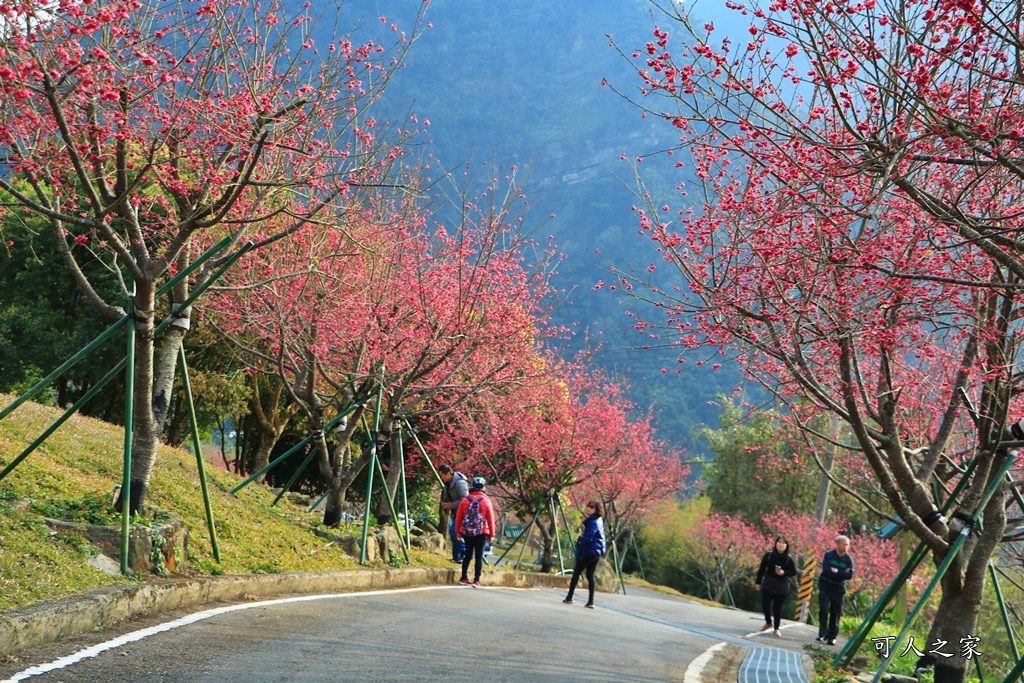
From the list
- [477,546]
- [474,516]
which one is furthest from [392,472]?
[474,516]

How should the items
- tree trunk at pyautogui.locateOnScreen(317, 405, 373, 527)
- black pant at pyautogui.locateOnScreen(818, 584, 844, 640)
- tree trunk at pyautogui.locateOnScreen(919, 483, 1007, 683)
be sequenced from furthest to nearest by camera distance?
tree trunk at pyautogui.locateOnScreen(317, 405, 373, 527) → black pant at pyautogui.locateOnScreen(818, 584, 844, 640) → tree trunk at pyautogui.locateOnScreen(919, 483, 1007, 683)

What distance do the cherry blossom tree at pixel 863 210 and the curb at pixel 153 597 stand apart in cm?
507

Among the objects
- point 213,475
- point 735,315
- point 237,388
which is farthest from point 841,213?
point 237,388

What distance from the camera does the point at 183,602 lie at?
8.95 m

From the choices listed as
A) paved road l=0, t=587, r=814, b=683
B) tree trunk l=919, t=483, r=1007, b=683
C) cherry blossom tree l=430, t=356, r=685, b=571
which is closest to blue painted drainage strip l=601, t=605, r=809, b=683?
paved road l=0, t=587, r=814, b=683

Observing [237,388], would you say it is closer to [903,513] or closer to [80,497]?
[80,497]

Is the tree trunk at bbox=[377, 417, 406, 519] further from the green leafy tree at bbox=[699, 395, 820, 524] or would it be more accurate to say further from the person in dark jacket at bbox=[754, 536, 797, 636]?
the green leafy tree at bbox=[699, 395, 820, 524]

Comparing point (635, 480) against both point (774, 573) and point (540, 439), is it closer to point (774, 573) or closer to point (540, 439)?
point (540, 439)

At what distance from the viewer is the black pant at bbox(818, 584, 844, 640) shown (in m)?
16.7

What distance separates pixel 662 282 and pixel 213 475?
166 metres

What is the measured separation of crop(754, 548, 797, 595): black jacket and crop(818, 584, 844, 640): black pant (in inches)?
24.5

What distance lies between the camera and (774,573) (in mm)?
18000

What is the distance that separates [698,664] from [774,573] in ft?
26.4

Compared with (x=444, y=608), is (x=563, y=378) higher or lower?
higher
